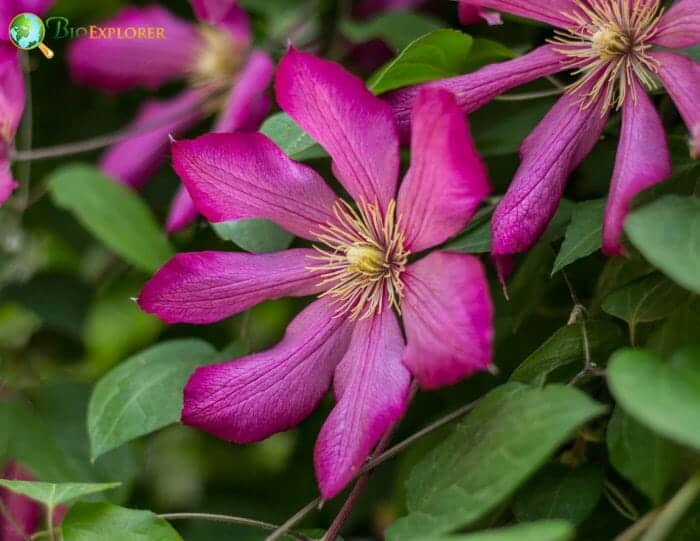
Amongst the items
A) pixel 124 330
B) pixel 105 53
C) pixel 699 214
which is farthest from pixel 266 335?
pixel 699 214

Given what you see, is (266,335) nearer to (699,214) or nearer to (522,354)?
(522,354)

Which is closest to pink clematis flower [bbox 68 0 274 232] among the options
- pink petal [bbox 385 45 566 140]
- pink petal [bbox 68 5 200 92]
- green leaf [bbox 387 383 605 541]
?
pink petal [bbox 68 5 200 92]

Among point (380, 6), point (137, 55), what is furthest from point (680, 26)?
point (137, 55)

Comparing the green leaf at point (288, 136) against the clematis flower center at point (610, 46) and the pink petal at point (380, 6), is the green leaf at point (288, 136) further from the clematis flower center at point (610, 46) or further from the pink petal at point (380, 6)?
the pink petal at point (380, 6)

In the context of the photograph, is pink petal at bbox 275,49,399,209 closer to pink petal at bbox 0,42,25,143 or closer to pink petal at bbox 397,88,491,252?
pink petal at bbox 397,88,491,252

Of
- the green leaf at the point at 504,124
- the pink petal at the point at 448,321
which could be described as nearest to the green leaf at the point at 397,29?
the green leaf at the point at 504,124

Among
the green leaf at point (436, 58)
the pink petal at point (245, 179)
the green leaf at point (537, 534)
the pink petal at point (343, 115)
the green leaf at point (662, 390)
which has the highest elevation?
the green leaf at point (436, 58)

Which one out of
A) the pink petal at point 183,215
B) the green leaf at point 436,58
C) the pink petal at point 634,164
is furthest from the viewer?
the pink petal at point 183,215

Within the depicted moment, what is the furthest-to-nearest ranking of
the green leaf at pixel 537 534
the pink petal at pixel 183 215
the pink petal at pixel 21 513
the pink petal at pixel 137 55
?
the pink petal at pixel 137 55 < the pink petal at pixel 21 513 < the pink petal at pixel 183 215 < the green leaf at pixel 537 534
